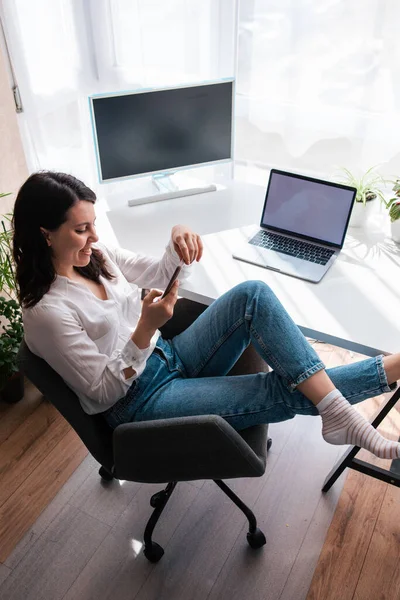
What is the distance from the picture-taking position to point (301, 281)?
65.8 inches

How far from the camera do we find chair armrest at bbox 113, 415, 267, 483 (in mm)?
1208

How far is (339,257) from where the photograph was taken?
1.78 metres

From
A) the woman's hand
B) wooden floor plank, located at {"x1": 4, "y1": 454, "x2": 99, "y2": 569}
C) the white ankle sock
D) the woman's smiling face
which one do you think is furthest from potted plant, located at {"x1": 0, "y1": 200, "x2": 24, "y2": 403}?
the white ankle sock

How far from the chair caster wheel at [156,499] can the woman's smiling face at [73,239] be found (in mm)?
765

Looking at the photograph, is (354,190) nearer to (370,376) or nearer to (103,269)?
(370,376)

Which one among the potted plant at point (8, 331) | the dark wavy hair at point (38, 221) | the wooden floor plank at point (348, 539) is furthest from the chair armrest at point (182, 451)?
the potted plant at point (8, 331)

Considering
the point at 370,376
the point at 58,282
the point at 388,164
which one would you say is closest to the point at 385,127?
the point at 388,164

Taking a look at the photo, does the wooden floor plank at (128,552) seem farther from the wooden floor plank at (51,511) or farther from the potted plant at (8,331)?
the potted plant at (8,331)

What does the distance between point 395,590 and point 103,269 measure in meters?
1.29

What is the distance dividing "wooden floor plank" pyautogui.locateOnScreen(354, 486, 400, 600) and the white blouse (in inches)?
37.5

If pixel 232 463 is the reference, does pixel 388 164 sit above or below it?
above

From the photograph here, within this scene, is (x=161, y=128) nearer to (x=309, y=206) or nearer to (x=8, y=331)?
(x=309, y=206)

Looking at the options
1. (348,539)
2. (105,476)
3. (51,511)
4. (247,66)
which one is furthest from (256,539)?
(247,66)

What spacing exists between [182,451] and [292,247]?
2.81 ft
